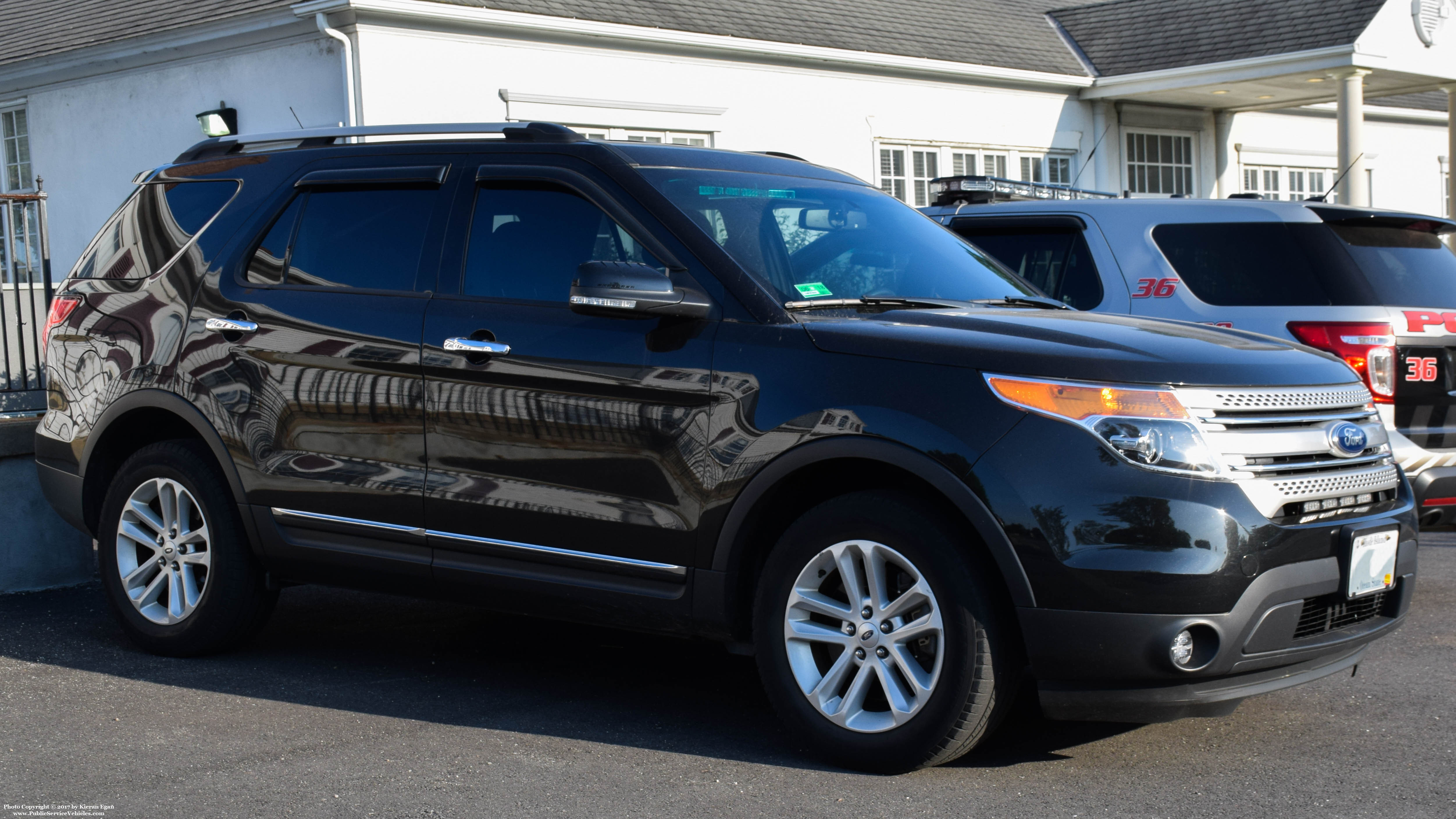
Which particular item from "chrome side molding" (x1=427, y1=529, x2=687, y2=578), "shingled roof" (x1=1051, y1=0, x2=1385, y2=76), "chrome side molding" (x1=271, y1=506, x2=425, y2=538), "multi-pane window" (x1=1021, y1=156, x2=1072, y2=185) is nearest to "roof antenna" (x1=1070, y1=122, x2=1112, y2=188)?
"multi-pane window" (x1=1021, y1=156, x2=1072, y2=185)

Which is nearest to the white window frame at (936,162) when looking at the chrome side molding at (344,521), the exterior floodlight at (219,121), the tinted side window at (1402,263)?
the exterior floodlight at (219,121)

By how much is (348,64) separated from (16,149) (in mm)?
6427

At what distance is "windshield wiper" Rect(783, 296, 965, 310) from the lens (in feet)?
15.1

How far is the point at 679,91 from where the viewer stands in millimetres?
15234

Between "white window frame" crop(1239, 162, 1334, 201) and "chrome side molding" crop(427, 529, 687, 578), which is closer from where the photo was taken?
"chrome side molding" crop(427, 529, 687, 578)

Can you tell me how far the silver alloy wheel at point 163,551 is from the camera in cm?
570

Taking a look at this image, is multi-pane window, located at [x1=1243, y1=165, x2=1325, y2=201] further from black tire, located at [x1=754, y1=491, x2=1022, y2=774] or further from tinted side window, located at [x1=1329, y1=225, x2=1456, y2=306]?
black tire, located at [x1=754, y1=491, x2=1022, y2=774]

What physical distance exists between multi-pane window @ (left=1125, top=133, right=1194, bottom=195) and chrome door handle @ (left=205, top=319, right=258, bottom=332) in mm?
16664

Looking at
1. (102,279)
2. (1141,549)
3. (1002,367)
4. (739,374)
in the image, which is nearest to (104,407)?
(102,279)

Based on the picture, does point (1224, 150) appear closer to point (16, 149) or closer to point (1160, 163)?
point (1160, 163)

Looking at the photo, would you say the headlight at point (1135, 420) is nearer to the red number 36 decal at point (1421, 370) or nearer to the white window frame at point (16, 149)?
the red number 36 decal at point (1421, 370)

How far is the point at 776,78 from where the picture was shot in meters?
16.1

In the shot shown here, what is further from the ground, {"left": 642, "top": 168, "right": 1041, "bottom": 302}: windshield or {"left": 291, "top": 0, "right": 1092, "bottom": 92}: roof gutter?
{"left": 291, "top": 0, "right": 1092, "bottom": 92}: roof gutter

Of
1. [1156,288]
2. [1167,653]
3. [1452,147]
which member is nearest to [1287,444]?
[1167,653]
